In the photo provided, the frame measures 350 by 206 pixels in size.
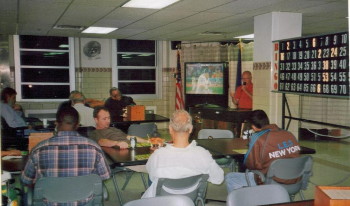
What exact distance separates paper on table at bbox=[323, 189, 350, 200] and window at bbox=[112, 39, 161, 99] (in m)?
9.16

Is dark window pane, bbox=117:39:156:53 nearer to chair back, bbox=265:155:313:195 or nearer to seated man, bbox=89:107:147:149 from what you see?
seated man, bbox=89:107:147:149

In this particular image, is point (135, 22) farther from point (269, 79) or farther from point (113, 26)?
point (269, 79)

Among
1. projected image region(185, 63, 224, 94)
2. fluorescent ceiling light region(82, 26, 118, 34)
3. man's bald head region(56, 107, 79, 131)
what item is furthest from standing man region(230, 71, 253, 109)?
man's bald head region(56, 107, 79, 131)

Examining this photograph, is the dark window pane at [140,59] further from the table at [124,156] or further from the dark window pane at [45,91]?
the table at [124,156]

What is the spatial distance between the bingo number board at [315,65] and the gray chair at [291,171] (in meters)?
1.75

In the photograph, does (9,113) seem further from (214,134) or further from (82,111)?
(214,134)

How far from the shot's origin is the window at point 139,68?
10.6m

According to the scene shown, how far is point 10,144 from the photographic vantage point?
579cm

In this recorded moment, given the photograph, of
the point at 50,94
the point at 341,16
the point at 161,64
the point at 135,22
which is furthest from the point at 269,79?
the point at 50,94

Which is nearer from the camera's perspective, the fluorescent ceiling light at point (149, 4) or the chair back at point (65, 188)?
the chair back at point (65, 188)

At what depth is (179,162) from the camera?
292 centimetres

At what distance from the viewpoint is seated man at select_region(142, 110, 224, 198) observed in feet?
9.49

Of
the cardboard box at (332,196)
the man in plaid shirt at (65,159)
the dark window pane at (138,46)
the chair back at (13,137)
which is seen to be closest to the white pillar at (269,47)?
the chair back at (13,137)

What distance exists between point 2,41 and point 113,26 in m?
3.23
